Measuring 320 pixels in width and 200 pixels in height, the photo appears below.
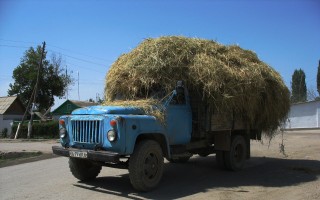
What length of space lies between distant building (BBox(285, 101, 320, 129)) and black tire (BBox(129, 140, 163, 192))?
35.6 metres

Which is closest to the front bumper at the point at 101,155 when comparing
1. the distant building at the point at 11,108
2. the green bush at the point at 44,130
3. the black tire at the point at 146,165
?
the black tire at the point at 146,165

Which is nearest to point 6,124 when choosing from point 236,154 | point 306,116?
point 306,116

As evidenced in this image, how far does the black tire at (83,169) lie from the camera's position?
9609 millimetres

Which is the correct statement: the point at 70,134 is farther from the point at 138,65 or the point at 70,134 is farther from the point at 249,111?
the point at 249,111

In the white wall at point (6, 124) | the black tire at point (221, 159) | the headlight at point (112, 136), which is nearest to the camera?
the headlight at point (112, 136)

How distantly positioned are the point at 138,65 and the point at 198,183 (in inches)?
124

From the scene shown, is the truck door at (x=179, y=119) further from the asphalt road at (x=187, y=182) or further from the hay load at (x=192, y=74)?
the asphalt road at (x=187, y=182)

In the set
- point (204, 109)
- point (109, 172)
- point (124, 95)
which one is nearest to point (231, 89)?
point (204, 109)

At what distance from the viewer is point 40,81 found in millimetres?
60219

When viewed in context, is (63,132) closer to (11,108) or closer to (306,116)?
(306,116)

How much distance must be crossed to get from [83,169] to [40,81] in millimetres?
53011

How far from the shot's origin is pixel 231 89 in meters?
10.1

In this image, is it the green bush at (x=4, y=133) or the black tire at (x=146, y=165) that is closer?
the black tire at (x=146, y=165)

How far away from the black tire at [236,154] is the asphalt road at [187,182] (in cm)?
25
